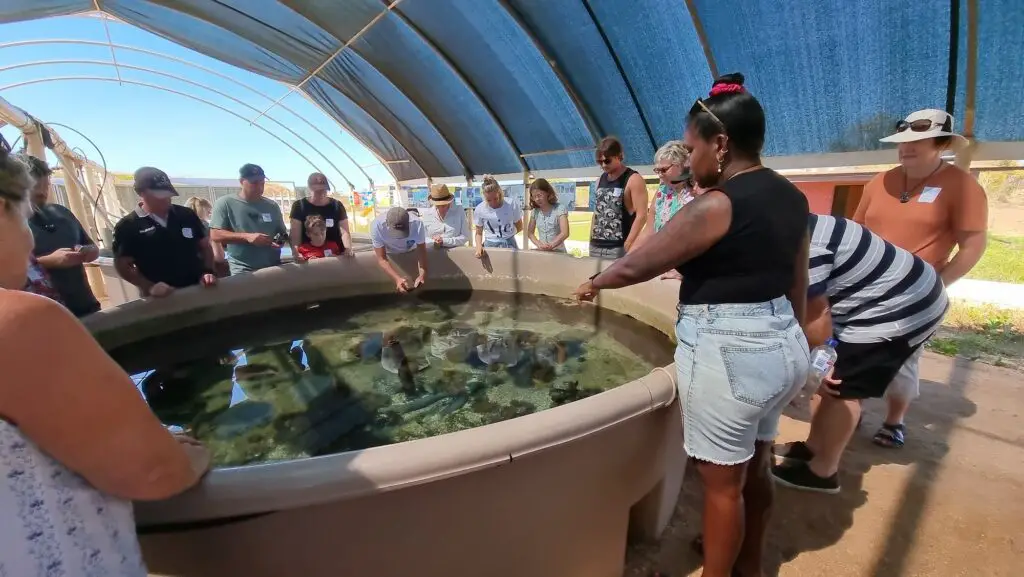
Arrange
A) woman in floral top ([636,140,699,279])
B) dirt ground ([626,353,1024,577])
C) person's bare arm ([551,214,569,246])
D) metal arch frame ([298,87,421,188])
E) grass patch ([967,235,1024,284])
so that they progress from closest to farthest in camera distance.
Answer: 1. dirt ground ([626,353,1024,577])
2. woman in floral top ([636,140,699,279])
3. person's bare arm ([551,214,569,246])
4. grass patch ([967,235,1024,284])
5. metal arch frame ([298,87,421,188])

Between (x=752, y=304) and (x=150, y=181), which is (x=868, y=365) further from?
(x=150, y=181)

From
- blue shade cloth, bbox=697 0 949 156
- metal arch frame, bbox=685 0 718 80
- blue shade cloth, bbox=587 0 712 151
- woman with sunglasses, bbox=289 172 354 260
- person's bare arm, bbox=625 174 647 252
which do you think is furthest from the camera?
blue shade cloth, bbox=587 0 712 151

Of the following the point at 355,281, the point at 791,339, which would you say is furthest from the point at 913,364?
the point at 355,281

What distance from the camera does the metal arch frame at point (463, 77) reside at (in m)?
5.68

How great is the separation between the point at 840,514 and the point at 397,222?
3395 millimetres

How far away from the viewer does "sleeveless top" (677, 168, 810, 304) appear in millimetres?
1069

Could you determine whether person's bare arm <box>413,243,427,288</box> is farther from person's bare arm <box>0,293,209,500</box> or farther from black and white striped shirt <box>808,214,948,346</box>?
person's bare arm <box>0,293,209,500</box>

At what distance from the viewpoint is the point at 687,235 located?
3.56 feet

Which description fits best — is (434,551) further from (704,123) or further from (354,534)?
(704,123)

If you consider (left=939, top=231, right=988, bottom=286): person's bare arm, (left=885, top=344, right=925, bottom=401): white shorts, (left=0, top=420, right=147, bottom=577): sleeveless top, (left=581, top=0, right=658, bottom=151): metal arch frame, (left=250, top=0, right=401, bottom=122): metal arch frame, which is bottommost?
(left=885, top=344, right=925, bottom=401): white shorts

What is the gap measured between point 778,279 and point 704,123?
0.45 metres

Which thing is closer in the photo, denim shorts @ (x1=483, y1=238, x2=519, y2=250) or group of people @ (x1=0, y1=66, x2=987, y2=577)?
group of people @ (x1=0, y1=66, x2=987, y2=577)

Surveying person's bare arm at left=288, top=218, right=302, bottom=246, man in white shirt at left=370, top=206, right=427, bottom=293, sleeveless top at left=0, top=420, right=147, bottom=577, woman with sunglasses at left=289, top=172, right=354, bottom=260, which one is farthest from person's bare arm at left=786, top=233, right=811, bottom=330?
person's bare arm at left=288, top=218, right=302, bottom=246

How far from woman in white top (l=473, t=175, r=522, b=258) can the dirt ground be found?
268cm
